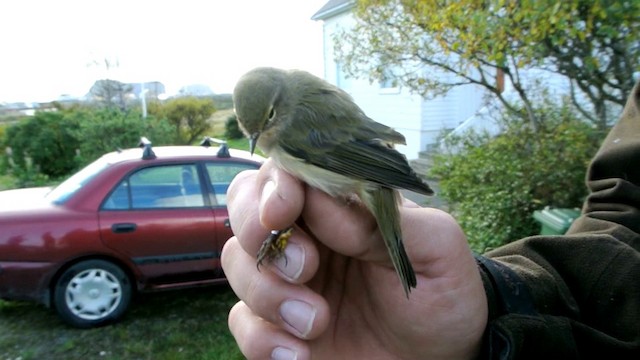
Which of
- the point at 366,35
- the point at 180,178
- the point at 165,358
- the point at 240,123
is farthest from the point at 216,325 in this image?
the point at 366,35

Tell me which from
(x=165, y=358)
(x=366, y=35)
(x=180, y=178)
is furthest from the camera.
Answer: (x=366, y=35)

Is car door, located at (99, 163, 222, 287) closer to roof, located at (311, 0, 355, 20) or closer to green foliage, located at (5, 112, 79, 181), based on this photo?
green foliage, located at (5, 112, 79, 181)

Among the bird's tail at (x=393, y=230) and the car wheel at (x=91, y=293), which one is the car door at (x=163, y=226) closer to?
the car wheel at (x=91, y=293)

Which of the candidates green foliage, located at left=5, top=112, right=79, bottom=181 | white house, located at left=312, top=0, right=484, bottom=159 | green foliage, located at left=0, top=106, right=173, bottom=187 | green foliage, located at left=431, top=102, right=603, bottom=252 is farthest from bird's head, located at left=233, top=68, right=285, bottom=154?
green foliage, located at left=5, top=112, right=79, bottom=181

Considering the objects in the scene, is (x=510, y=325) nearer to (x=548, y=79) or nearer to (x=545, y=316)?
(x=545, y=316)

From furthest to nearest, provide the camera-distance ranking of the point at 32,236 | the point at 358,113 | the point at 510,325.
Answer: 1. the point at 32,236
2. the point at 358,113
3. the point at 510,325

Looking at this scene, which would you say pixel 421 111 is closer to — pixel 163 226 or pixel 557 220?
pixel 557 220

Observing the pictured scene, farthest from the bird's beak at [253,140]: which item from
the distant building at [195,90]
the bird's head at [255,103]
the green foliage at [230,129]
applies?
the distant building at [195,90]
